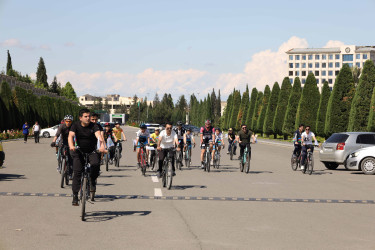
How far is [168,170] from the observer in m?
14.9

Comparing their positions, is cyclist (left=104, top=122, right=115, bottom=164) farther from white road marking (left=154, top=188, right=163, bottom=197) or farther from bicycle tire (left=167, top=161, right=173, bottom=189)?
white road marking (left=154, top=188, right=163, bottom=197)

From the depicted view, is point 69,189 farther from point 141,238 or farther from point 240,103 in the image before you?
point 240,103

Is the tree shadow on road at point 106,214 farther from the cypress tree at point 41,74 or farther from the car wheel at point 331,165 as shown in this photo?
the cypress tree at point 41,74

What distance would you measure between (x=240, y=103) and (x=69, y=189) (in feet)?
280

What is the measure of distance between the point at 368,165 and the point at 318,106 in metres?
36.4

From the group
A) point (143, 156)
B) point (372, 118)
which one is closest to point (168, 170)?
point (143, 156)

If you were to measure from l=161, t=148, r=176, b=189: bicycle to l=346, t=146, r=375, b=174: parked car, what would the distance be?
904 cm

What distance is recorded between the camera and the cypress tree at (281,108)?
65.1m

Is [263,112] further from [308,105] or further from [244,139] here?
[244,139]

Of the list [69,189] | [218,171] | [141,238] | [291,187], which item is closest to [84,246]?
[141,238]

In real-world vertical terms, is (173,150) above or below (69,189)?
above

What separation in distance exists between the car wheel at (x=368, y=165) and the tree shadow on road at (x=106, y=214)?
12973 mm

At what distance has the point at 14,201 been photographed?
11.9 m

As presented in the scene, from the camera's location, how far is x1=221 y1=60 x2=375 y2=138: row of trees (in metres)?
42.3
